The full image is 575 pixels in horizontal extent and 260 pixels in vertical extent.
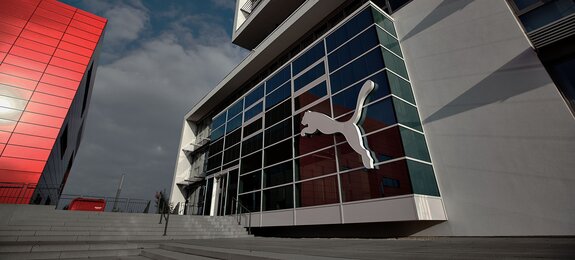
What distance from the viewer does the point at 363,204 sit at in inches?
416

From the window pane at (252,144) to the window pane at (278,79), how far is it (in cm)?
394

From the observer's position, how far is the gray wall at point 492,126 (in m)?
7.56

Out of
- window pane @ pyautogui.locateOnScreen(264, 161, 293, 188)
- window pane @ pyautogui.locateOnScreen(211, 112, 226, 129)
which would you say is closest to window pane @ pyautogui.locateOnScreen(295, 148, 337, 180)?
window pane @ pyautogui.locateOnScreen(264, 161, 293, 188)

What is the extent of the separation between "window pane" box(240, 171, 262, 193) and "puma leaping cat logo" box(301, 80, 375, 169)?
5.79 m

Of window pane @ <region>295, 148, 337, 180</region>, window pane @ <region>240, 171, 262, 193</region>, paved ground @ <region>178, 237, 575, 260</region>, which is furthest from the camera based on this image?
window pane @ <region>240, 171, 262, 193</region>

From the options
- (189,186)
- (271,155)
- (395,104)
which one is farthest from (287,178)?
(189,186)

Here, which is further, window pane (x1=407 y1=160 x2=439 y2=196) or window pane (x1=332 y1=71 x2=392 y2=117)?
window pane (x1=332 y1=71 x2=392 y2=117)

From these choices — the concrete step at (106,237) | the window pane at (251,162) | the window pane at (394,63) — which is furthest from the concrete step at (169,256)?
the window pane at (251,162)

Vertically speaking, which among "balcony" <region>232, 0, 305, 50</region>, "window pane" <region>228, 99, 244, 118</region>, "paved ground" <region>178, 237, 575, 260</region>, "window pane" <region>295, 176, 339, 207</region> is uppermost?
"balcony" <region>232, 0, 305, 50</region>

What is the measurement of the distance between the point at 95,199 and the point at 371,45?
2719 cm

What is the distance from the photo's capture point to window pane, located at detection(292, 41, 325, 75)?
15.9 metres

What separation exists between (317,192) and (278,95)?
→ 28.0 feet

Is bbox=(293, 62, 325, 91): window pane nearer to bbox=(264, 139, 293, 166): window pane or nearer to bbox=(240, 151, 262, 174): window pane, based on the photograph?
bbox=(264, 139, 293, 166): window pane

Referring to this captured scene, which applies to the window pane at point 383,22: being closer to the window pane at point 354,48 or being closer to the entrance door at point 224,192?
the window pane at point 354,48
